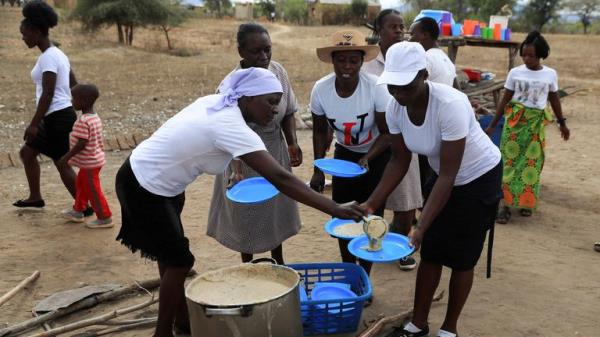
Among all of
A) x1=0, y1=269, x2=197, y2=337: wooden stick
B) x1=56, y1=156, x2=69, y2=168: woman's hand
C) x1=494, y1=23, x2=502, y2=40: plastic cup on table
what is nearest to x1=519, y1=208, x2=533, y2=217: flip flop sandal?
x1=0, y1=269, x2=197, y2=337: wooden stick

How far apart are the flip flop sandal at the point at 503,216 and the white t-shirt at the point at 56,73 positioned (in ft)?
11.8

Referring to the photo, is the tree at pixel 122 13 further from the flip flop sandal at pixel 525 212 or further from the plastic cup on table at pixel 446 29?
the flip flop sandal at pixel 525 212

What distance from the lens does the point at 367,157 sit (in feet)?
10.3

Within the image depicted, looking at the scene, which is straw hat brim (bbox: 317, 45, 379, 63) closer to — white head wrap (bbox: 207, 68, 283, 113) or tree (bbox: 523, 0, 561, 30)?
white head wrap (bbox: 207, 68, 283, 113)

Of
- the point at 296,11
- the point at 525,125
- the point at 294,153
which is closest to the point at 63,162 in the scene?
the point at 294,153

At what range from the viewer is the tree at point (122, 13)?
2048 centimetres

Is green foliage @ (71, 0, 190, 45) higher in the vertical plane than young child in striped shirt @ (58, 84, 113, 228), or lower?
higher

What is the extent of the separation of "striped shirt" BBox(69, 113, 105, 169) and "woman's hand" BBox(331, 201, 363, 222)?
8.30 ft

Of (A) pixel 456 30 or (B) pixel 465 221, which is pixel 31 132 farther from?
(A) pixel 456 30

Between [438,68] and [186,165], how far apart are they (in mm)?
2217

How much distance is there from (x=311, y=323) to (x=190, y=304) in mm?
798

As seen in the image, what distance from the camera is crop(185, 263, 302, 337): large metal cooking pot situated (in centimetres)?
213

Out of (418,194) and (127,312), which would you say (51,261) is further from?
(418,194)

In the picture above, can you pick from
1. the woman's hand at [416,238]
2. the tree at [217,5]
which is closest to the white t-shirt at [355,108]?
the woman's hand at [416,238]
